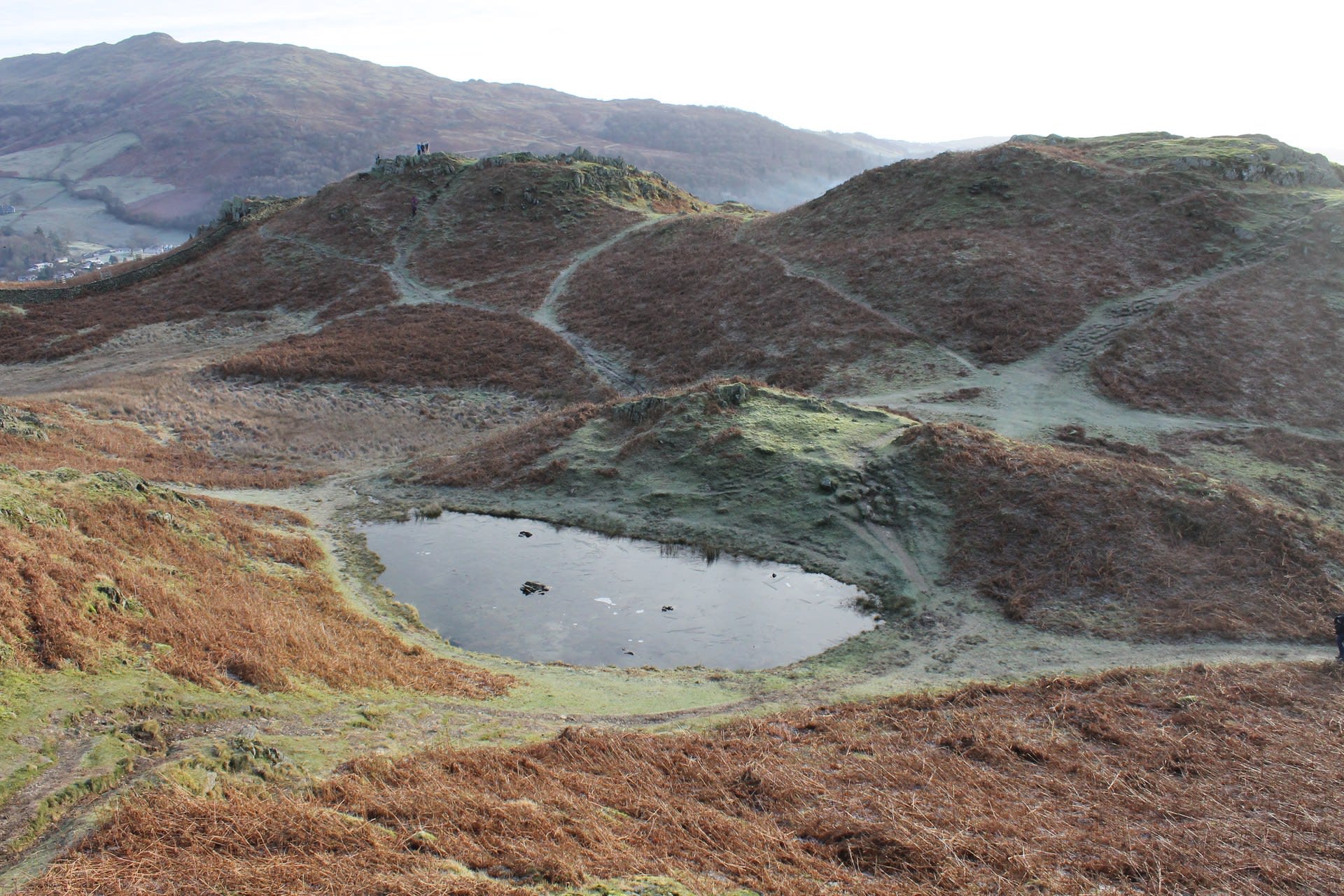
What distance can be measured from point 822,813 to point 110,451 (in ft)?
97.4

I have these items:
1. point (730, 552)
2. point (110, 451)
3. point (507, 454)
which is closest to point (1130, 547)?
point (730, 552)

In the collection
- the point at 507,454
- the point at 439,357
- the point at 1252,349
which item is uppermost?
the point at 1252,349

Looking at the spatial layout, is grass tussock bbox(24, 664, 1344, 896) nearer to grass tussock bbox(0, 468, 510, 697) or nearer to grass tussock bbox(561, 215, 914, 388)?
grass tussock bbox(0, 468, 510, 697)

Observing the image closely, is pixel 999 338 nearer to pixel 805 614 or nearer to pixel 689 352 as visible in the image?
pixel 689 352

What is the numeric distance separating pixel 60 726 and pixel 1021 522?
68.0 ft

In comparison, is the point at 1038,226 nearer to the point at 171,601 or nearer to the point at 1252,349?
the point at 1252,349

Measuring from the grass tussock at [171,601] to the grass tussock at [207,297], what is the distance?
3639 centimetres

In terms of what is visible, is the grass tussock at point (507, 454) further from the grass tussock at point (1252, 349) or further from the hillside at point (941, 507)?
the grass tussock at point (1252, 349)

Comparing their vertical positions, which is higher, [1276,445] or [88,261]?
[88,261]

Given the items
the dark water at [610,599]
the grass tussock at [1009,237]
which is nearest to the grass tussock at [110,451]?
the dark water at [610,599]

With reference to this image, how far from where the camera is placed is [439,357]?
44.0m

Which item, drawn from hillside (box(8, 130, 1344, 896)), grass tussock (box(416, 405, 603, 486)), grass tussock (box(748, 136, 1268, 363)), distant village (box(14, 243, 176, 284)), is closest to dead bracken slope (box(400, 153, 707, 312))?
hillside (box(8, 130, 1344, 896))

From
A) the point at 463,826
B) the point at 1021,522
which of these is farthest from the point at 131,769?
the point at 1021,522

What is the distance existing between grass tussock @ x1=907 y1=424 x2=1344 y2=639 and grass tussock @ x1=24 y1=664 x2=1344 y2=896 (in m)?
4.45
